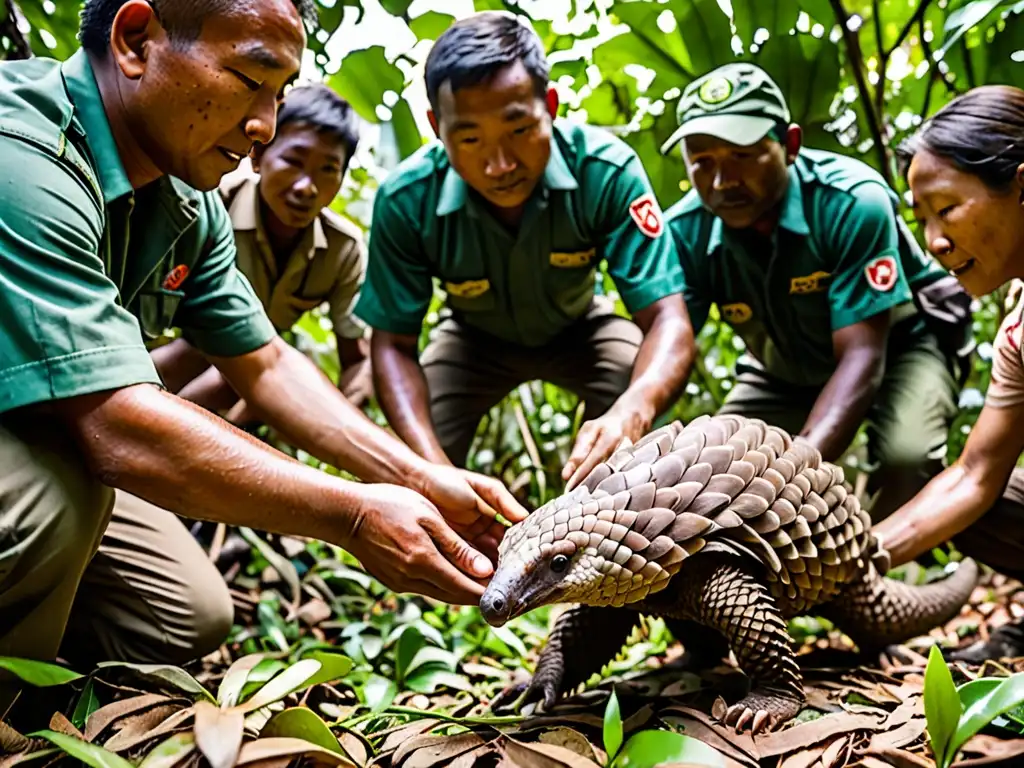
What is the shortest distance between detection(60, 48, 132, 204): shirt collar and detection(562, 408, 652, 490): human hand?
3.68ft

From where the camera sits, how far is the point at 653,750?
1.44 m

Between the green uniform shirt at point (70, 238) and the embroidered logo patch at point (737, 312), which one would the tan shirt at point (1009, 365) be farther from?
the green uniform shirt at point (70, 238)

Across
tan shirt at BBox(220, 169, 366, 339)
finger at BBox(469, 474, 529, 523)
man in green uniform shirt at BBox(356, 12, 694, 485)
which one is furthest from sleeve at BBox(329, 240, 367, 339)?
finger at BBox(469, 474, 529, 523)

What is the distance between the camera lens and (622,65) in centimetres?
364

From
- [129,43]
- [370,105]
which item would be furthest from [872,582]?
[370,105]

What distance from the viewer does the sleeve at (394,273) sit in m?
2.96

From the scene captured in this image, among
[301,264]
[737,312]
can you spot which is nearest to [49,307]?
[301,264]

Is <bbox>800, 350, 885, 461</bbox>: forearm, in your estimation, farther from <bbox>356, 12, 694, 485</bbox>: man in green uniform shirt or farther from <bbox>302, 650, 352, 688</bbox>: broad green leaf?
<bbox>302, 650, 352, 688</bbox>: broad green leaf

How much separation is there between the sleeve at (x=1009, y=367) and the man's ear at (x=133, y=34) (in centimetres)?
198

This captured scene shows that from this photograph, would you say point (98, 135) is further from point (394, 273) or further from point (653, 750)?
point (653, 750)

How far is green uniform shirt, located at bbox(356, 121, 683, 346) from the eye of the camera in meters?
2.84

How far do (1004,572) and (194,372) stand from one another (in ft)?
8.76

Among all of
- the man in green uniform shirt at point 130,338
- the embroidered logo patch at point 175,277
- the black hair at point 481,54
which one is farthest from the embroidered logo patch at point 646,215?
the embroidered logo patch at point 175,277

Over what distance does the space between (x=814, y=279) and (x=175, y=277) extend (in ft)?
6.44
